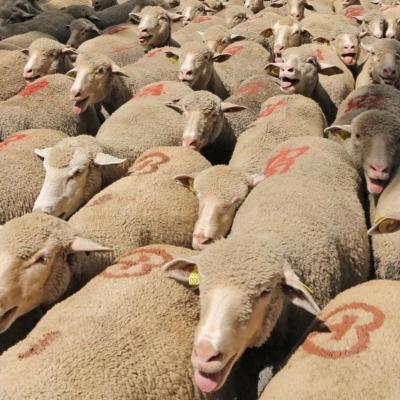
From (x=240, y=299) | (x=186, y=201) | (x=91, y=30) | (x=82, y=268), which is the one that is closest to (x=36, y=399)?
(x=240, y=299)

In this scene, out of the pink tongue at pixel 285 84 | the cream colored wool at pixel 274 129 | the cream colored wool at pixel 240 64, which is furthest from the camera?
the cream colored wool at pixel 240 64

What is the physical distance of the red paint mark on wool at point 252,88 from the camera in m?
5.71

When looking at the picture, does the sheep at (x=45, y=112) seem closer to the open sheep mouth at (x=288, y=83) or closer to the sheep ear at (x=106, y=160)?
the sheep ear at (x=106, y=160)

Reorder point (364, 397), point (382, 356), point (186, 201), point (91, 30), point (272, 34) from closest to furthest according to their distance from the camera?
point (364, 397) < point (382, 356) < point (186, 201) < point (272, 34) < point (91, 30)

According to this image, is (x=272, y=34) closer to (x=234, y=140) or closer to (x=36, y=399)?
(x=234, y=140)

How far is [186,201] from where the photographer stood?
4055mm

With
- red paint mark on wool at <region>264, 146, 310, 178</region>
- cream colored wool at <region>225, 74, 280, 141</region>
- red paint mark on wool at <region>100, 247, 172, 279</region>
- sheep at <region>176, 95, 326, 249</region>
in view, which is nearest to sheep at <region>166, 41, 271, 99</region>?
cream colored wool at <region>225, 74, 280, 141</region>

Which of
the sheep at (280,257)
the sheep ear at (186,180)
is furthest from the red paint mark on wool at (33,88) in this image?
the sheep at (280,257)

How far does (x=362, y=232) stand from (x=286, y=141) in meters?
1.11

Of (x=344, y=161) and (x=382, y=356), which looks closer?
(x=382, y=356)

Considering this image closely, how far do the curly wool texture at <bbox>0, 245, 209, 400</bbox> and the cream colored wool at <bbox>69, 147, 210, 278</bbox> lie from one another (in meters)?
0.52

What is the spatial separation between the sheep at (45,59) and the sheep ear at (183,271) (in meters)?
3.74

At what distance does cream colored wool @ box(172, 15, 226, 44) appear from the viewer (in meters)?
7.83

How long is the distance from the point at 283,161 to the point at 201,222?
29.9 inches
